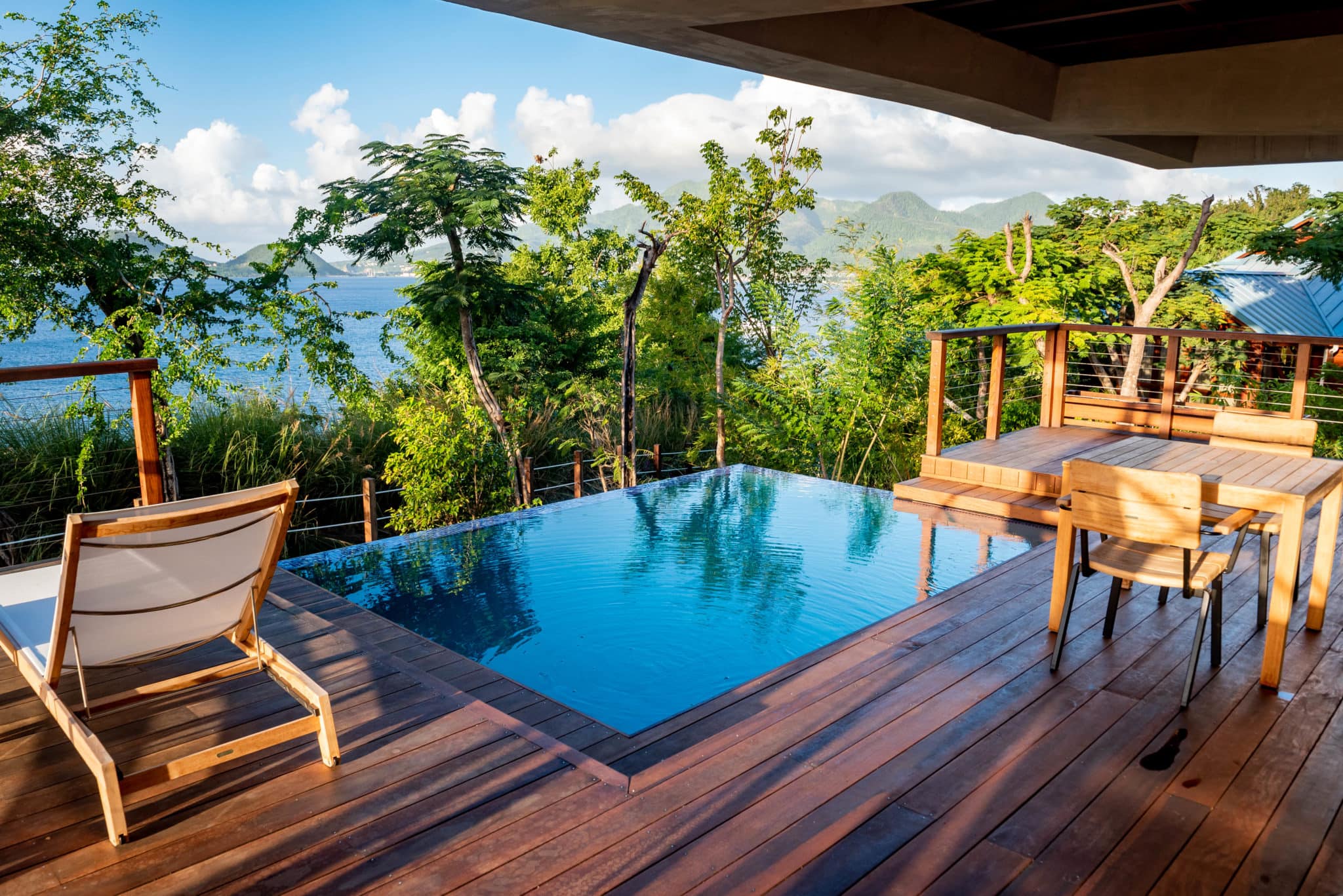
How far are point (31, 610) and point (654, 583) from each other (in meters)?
3.18

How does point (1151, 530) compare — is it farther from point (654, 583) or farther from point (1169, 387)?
point (1169, 387)

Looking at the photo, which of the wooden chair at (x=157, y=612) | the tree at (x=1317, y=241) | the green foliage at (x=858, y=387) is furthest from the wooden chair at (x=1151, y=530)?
the tree at (x=1317, y=241)

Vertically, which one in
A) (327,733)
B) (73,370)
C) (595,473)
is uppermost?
(73,370)

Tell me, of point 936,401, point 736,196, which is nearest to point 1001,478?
point 936,401

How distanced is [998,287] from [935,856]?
1207cm

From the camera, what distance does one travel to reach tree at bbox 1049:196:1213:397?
40.8 ft

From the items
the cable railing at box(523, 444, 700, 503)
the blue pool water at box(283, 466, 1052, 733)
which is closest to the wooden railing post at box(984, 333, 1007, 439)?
the blue pool water at box(283, 466, 1052, 733)

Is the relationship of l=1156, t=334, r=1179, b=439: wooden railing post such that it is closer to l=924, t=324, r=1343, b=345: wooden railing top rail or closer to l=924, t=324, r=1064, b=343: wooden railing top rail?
l=924, t=324, r=1343, b=345: wooden railing top rail

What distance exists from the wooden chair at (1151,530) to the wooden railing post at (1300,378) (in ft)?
12.9

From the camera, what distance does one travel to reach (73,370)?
353cm

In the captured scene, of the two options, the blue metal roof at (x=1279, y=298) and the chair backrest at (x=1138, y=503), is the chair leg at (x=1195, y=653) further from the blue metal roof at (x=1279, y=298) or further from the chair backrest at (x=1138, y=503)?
the blue metal roof at (x=1279, y=298)

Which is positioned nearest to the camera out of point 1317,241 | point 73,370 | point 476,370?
point 73,370

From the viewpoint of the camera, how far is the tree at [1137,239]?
12.4 metres

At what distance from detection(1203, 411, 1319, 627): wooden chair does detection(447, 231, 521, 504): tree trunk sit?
683 centimetres
